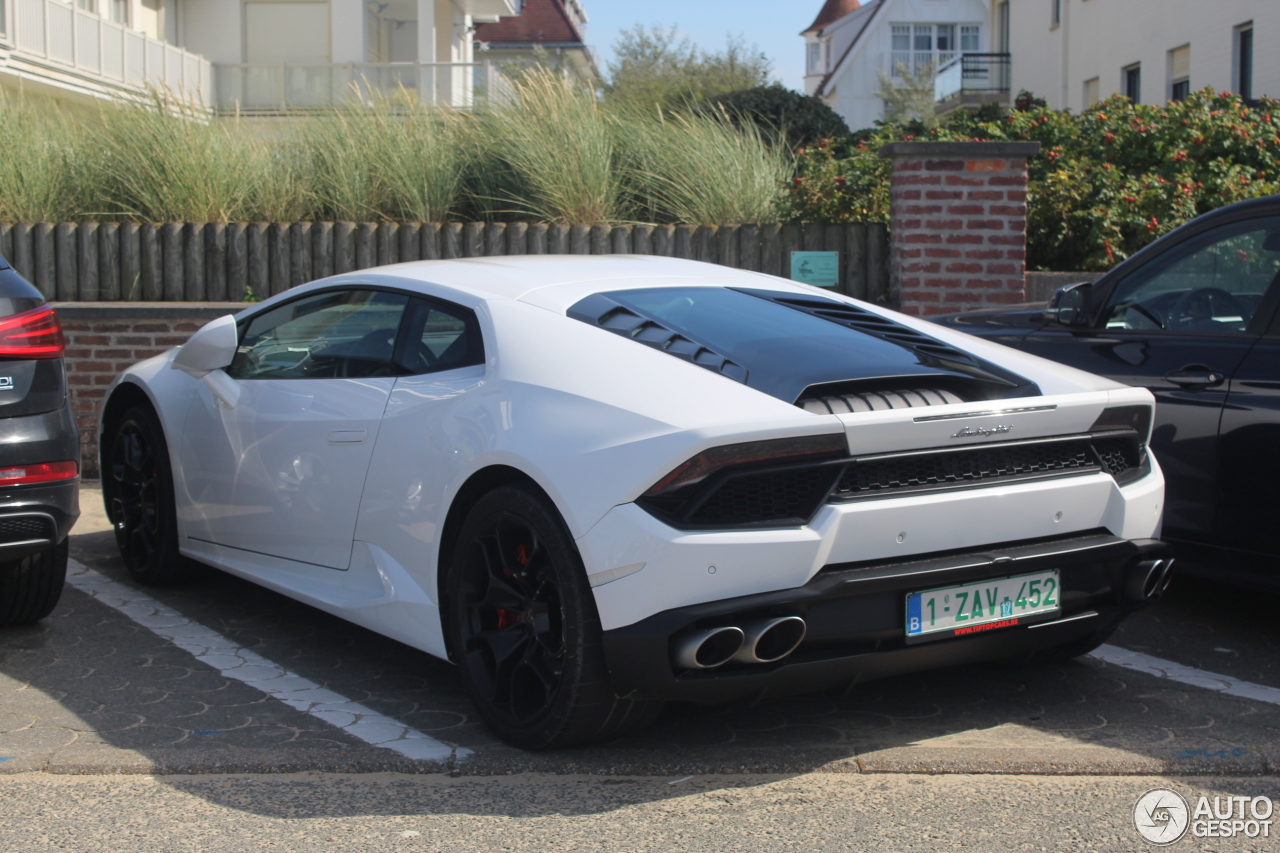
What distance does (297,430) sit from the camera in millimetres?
4426

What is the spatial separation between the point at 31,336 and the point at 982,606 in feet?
10.5

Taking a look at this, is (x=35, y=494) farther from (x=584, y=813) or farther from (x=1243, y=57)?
(x=1243, y=57)

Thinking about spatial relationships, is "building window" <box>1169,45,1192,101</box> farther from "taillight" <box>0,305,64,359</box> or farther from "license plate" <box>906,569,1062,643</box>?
"taillight" <box>0,305,64,359</box>

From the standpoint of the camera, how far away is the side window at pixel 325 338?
14.2ft

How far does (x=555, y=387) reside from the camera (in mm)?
3500

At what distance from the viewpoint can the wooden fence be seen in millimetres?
9039

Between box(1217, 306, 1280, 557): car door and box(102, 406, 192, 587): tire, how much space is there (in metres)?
4.04

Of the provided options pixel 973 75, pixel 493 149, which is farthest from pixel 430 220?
pixel 973 75

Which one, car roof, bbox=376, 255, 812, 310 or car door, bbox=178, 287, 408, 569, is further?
car door, bbox=178, 287, 408, 569

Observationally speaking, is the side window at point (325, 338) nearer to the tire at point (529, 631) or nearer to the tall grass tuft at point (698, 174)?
the tire at point (529, 631)

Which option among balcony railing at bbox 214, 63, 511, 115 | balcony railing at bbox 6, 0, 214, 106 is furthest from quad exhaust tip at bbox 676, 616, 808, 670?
balcony railing at bbox 214, 63, 511, 115

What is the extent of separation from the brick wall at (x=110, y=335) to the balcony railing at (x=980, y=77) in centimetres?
3220

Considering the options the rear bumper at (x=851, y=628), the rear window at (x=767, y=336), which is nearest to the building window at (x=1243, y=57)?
the rear window at (x=767, y=336)

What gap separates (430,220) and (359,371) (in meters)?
5.42
